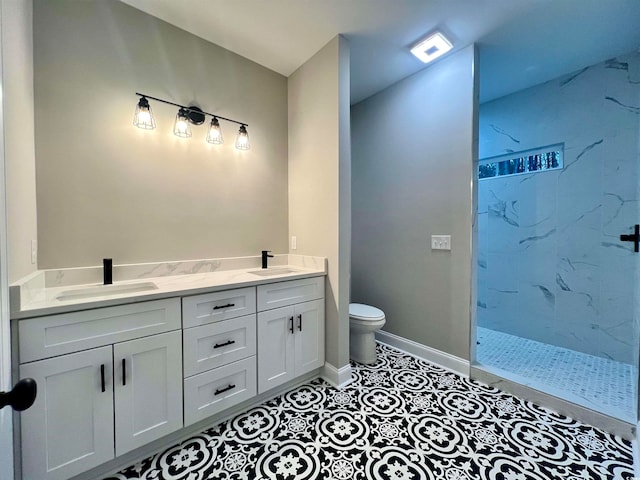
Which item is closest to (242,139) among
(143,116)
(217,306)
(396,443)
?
(143,116)

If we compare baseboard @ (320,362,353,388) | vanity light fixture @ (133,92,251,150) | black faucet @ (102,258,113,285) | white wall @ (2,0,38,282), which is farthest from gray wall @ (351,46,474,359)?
white wall @ (2,0,38,282)

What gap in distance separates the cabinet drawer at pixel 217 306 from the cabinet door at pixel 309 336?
404 mm

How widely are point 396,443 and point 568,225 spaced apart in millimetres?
2550

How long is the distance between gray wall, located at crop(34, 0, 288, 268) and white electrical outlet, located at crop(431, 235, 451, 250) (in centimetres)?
150

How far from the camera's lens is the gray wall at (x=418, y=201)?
2139 mm

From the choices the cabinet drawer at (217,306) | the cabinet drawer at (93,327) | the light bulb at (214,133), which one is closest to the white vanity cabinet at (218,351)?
the cabinet drawer at (217,306)

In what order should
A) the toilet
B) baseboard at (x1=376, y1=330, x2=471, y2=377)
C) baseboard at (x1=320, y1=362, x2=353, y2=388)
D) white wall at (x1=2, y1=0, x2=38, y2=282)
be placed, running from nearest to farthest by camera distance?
white wall at (x1=2, y1=0, x2=38, y2=282)
baseboard at (x1=320, y1=362, x2=353, y2=388)
baseboard at (x1=376, y1=330, x2=471, y2=377)
the toilet

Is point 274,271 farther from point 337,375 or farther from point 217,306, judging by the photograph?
point 337,375

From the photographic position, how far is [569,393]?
1.75m

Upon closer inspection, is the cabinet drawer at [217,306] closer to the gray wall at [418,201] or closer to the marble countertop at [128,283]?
the marble countertop at [128,283]

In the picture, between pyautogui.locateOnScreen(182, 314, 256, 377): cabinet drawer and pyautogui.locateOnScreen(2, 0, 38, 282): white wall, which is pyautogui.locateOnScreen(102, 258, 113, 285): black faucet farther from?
pyautogui.locateOnScreen(182, 314, 256, 377): cabinet drawer

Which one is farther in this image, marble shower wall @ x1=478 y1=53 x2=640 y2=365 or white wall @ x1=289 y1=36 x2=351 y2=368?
marble shower wall @ x1=478 y1=53 x2=640 y2=365

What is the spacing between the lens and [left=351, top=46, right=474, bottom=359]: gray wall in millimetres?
2139

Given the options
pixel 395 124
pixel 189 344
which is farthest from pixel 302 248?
pixel 395 124
